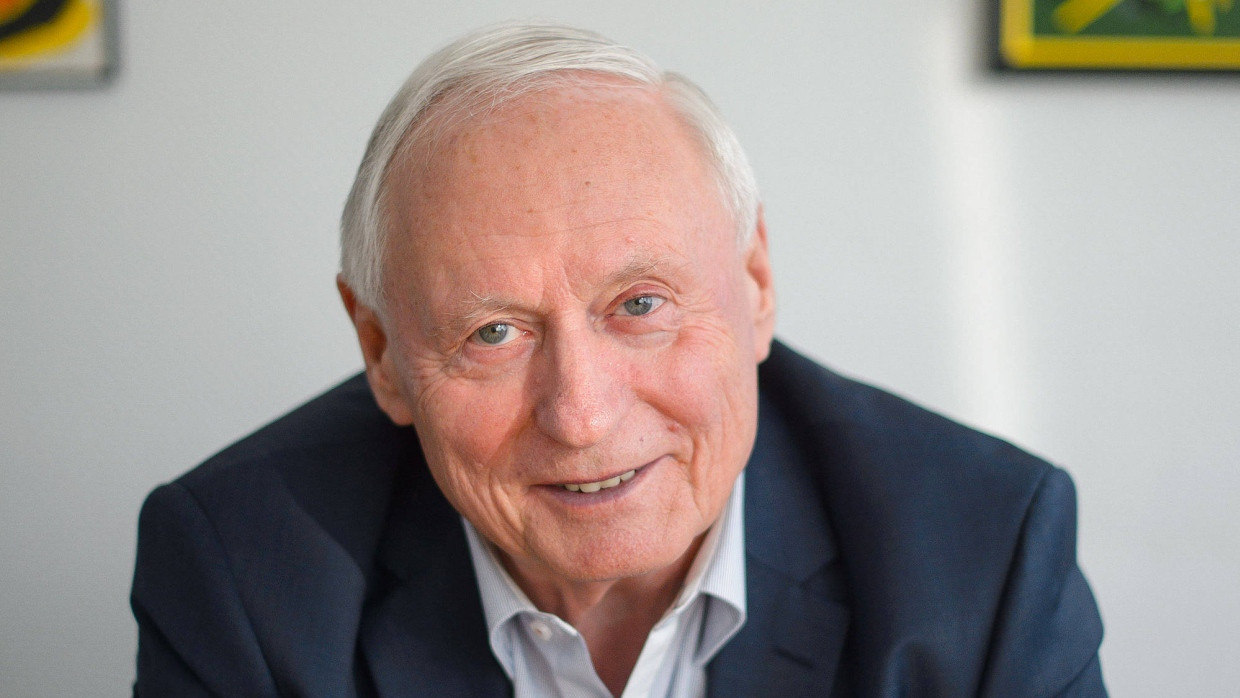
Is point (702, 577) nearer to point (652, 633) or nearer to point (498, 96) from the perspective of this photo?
point (652, 633)

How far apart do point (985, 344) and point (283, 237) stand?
1.47 m

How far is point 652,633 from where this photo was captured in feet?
4.40

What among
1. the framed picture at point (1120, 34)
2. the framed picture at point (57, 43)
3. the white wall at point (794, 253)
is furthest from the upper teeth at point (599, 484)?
the framed picture at point (57, 43)

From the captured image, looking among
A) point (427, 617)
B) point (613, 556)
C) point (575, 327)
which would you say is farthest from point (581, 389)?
point (427, 617)

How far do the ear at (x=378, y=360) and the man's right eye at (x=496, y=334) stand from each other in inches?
8.6

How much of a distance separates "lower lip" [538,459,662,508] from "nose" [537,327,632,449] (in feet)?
0.28

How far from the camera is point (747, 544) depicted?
141cm

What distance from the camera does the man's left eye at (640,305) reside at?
119 centimetres

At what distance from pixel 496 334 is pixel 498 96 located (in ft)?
0.92

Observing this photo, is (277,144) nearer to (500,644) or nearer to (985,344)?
(500,644)

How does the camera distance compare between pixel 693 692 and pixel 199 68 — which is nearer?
pixel 693 692

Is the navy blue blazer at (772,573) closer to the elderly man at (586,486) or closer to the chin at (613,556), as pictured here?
the elderly man at (586,486)

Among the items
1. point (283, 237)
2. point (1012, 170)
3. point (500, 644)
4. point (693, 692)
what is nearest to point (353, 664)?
point (500, 644)

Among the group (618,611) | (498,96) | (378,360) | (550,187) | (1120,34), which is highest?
(1120,34)
